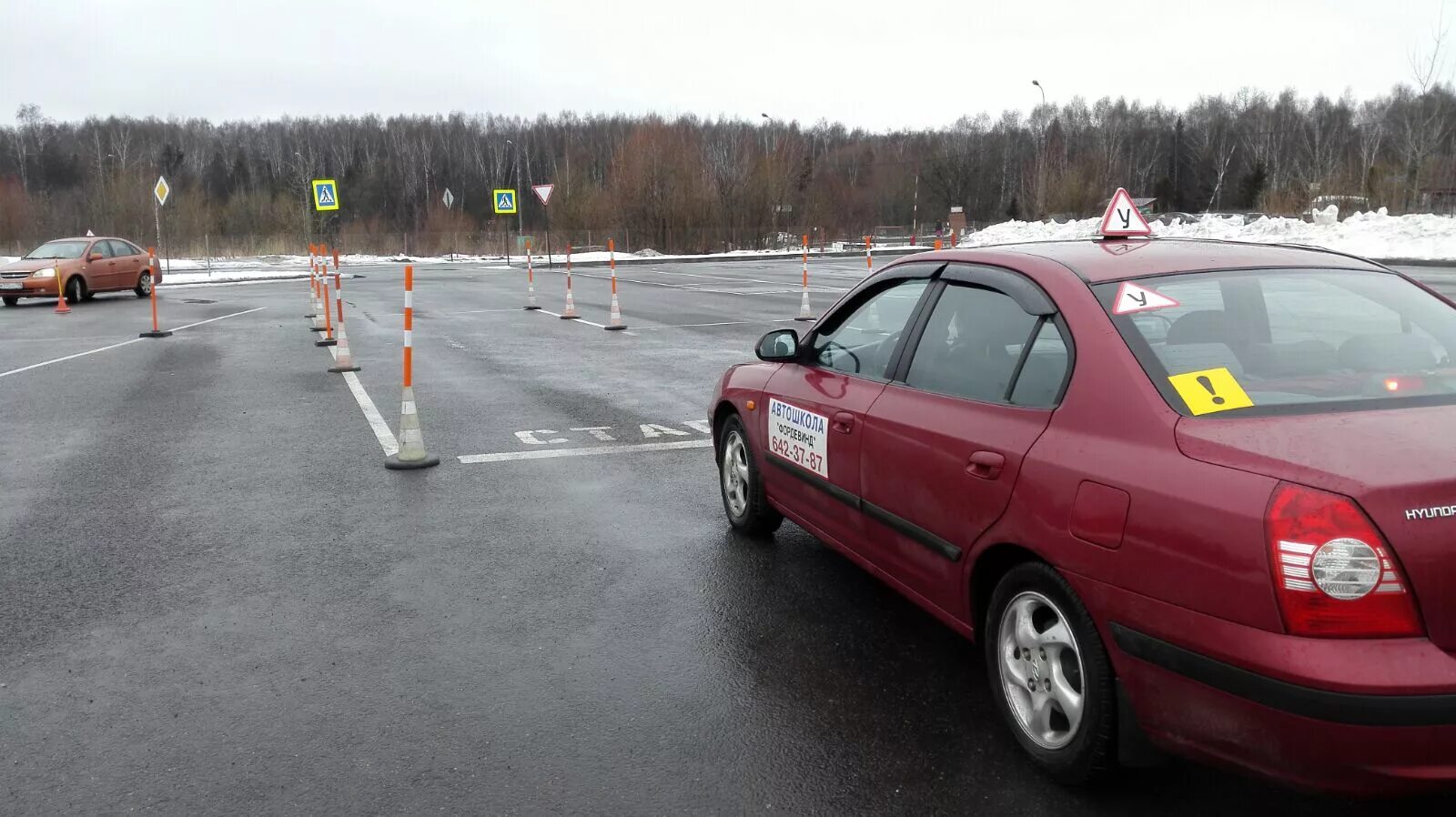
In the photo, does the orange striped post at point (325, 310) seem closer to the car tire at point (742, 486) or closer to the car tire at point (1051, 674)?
the car tire at point (742, 486)

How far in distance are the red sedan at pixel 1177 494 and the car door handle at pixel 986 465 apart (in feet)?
0.04

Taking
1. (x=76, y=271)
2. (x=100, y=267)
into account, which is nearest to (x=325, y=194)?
(x=100, y=267)

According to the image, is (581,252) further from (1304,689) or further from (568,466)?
(1304,689)

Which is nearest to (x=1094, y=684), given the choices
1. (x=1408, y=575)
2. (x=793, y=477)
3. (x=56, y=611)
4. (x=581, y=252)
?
(x=1408, y=575)

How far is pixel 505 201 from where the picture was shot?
141 ft

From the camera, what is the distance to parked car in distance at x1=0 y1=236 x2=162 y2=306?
24953 mm

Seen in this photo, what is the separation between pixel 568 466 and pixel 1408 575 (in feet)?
19.5

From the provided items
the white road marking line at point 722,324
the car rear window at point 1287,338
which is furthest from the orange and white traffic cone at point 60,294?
the car rear window at point 1287,338

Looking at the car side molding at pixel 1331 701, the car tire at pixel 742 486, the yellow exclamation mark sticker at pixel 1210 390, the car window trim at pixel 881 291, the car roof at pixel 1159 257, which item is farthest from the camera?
the car tire at pixel 742 486

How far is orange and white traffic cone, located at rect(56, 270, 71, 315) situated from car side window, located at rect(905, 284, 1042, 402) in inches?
917

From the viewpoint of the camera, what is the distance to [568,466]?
778cm

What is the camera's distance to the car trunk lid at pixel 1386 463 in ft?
8.04

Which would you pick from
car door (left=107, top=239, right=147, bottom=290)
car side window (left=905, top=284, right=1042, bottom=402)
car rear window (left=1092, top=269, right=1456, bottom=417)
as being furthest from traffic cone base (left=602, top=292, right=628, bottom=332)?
car door (left=107, top=239, right=147, bottom=290)

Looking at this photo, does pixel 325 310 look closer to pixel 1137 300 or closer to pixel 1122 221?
pixel 1122 221
